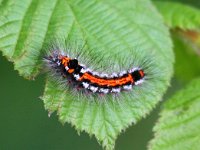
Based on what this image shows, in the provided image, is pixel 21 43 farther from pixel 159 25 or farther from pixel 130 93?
pixel 159 25

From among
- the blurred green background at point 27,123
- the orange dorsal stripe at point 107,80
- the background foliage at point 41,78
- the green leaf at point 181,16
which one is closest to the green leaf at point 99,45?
the background foliage at point 41,78

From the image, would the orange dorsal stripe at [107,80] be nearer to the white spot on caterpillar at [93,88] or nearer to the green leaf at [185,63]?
the white spot on caterpillar at [93,88]

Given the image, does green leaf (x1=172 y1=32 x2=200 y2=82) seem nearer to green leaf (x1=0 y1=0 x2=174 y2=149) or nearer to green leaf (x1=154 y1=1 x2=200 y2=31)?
green leaf (x1=154 y1=1 x2=200 y2=31)

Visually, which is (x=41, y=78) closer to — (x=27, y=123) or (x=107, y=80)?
(x=27, y=123)

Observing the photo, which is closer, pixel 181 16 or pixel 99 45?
pixel 99 45

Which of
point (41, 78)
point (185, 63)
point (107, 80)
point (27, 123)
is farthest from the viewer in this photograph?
point (27, 123)

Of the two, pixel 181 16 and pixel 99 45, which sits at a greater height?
pixel 99 45

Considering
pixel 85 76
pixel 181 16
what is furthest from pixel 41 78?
pixel 85 76

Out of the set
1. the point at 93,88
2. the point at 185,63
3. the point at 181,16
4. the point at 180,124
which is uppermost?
the point at 93,88
